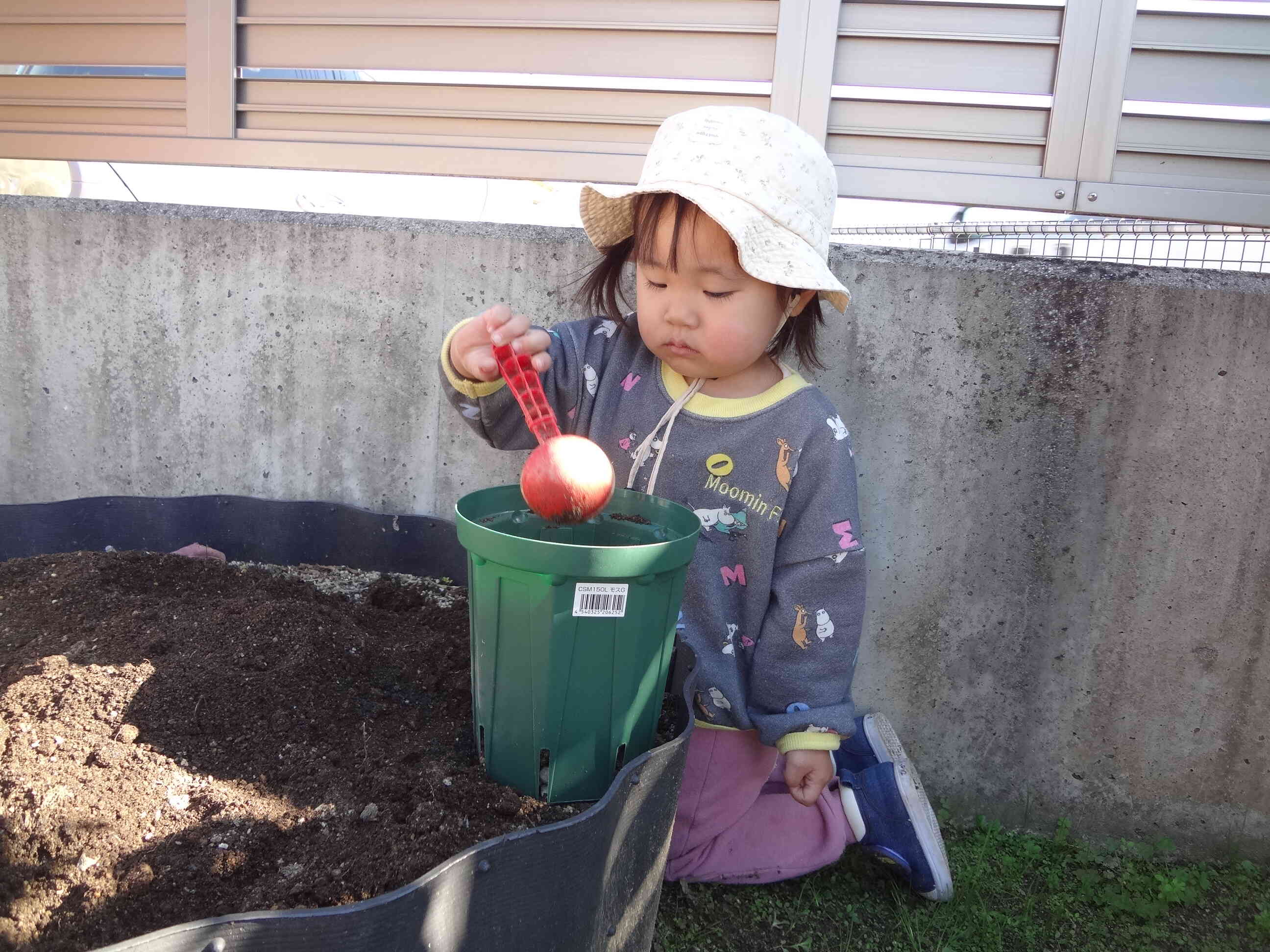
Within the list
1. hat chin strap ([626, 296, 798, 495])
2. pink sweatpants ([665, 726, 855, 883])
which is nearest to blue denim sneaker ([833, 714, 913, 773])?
pink sweatpants ([665, 726, 855, 883])

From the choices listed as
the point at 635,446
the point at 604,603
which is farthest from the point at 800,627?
the point at 604,603

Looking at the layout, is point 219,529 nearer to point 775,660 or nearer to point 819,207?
point 775,660

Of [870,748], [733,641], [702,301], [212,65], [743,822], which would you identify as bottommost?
[743,822]

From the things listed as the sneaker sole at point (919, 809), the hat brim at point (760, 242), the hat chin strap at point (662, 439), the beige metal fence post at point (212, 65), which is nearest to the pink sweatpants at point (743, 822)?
the sneaker sole at point (919, 809)

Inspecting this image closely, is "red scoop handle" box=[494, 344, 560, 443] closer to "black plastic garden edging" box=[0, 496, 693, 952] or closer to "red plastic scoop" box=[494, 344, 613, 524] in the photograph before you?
"red plastic scoop" box=[494, 344, 613, 524]

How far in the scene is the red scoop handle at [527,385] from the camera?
4.87 ft

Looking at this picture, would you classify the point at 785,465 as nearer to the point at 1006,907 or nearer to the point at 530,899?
the point at 530,899

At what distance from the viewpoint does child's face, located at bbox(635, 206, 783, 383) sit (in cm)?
153

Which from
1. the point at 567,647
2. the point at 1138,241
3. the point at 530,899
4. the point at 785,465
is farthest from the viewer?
the point at 1138,241

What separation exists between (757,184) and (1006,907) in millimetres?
1547

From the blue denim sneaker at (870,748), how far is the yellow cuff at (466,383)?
112 centimetres

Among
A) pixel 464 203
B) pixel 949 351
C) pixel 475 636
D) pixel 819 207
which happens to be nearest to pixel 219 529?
pixel 475 636

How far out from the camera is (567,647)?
1.26m

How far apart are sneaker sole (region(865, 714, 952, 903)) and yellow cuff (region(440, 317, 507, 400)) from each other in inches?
46.0
